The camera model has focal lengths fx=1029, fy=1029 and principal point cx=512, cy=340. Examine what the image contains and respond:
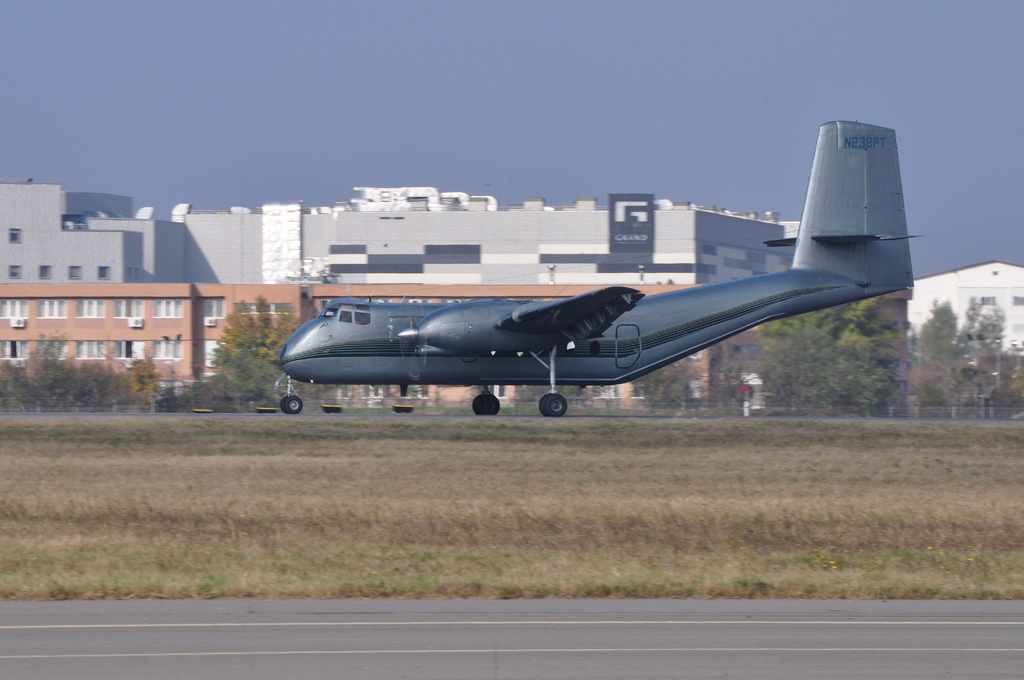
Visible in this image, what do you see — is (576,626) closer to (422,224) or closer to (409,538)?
(409,538)

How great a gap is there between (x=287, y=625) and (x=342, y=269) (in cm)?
11258

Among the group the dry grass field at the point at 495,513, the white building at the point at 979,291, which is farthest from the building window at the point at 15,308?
the white building at the point at 979,291

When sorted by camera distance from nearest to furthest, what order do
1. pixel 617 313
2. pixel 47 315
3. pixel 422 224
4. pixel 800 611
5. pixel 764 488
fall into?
pixel 800 611 → pixel 764 488 → pixel 617 313 → pixel 47 315 → pixel 422 224

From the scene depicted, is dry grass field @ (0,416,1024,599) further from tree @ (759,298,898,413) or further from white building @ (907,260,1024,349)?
white building @ (907,260,1024,349)

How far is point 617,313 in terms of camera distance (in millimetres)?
31844

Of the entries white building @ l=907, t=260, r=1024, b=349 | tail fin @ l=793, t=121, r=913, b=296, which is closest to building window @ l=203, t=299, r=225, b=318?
tail fin @ l=793, t=121, r=913, b=296

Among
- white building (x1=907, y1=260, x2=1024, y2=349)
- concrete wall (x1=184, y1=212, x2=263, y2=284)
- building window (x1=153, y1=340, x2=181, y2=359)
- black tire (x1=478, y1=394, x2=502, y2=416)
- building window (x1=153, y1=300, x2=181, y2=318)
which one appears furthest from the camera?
white building (x1=907, y1=260, x2=1024, y2=349)

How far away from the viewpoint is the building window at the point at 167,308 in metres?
77.4

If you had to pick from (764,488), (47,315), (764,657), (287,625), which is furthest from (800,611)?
(47,315)

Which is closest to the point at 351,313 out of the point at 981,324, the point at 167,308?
the point at 167,308

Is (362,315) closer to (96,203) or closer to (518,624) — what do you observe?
(518,624)

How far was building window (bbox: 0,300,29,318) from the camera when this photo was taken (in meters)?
77.9

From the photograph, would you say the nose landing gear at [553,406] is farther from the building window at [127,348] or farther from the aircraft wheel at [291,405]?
the building window at [127,348]

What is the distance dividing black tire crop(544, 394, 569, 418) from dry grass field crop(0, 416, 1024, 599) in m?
4.76
